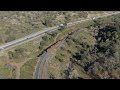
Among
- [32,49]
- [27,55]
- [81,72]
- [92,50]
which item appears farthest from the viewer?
[92,50]

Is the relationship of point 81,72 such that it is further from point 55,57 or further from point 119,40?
point 119,40

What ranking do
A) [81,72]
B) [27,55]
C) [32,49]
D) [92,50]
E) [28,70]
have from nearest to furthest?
[28,70] < [81,72] < [27,55] < [32,49] < [92,50]

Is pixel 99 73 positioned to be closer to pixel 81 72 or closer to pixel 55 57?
pixel 81 72

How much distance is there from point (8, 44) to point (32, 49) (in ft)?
21.1

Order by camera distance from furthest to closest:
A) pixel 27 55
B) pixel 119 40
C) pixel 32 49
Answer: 1. pixel 119 40
2. pixel 32 49
3. pixel 27 55

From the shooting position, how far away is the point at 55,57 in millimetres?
67125

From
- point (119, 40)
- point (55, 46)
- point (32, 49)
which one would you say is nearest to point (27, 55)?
point (32, 49)
